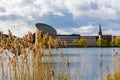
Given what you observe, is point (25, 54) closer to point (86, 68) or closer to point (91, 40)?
point (86, 68)

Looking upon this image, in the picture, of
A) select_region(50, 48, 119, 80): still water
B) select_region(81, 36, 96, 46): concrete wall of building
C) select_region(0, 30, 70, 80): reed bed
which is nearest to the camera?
select_region(0, 30, 70, 80): reed bed

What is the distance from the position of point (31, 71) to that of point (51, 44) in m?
0.78

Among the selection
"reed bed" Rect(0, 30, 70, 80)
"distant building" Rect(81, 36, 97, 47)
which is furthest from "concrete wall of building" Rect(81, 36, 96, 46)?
"reed bed" Rect(0, 30, 70, 80)

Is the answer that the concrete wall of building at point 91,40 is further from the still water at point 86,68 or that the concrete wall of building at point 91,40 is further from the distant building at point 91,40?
the still water at point 86,68

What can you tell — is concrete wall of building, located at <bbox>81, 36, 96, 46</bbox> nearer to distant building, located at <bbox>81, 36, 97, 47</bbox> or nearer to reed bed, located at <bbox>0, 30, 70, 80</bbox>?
distant building, located at <bbox>81, 36, 97, 47</bbox>

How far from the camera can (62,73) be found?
289 inches

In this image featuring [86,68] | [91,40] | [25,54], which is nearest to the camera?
[25,54]

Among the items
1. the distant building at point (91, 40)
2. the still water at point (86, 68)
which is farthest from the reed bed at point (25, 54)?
the distant building at point (91, 40)

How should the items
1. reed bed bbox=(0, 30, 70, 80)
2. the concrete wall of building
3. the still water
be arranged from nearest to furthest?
1. reed bed bbox=(0, 30, 70, 80)
2. the still water
3. the concrete wall of building

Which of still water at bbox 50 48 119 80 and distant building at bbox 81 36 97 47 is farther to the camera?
distant building at bbox 81 36 97 47

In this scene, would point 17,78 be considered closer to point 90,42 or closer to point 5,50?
point 5,50

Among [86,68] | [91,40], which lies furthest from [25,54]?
[91,40]

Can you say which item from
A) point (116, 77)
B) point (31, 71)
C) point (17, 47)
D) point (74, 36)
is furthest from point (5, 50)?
point (74, 36)

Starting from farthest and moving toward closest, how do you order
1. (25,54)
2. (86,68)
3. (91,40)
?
(91,40) < (86,68) < (25,54)
